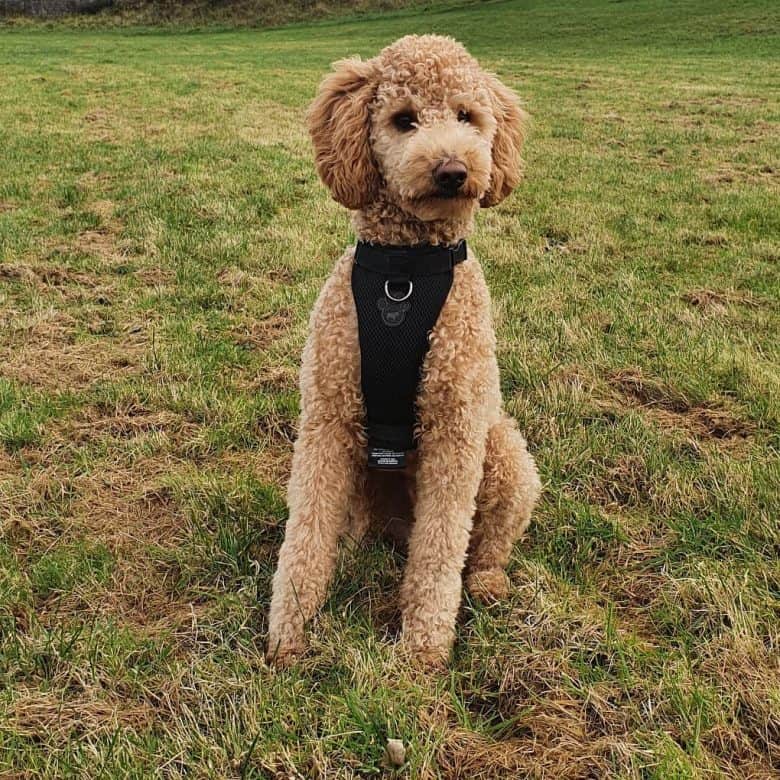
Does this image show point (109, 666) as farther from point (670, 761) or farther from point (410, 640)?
point (670, 761)

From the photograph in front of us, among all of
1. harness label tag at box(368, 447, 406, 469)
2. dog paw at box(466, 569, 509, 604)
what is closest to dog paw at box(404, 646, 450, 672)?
dog paw at box(466, 569, 509, 604)

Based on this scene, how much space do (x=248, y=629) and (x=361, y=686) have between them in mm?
569

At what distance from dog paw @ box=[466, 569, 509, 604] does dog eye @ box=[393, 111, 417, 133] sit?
5.92 ft

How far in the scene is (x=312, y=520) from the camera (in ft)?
9.50

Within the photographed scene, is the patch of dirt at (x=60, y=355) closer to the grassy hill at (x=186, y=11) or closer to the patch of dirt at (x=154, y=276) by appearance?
the patch of dirt at (x=154, y=276)

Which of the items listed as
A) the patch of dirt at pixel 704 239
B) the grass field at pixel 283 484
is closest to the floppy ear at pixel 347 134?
the grass field at pixel 283 484

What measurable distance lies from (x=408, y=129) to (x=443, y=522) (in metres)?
1.50

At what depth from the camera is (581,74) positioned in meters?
22.0

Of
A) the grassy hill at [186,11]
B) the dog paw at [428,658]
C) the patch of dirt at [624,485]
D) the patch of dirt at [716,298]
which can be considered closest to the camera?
the dog paw at [428,658]

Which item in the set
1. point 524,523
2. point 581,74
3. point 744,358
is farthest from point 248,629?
point 581,74

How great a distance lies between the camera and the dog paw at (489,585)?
9.82 ft

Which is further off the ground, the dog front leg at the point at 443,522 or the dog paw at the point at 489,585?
the dog front leg at the point at 443,522

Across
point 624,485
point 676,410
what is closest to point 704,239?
point 676,410

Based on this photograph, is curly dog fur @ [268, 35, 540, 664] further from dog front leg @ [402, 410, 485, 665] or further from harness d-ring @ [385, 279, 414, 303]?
harness d-ring @ [385, 279, 414, 303]
